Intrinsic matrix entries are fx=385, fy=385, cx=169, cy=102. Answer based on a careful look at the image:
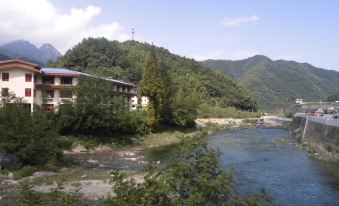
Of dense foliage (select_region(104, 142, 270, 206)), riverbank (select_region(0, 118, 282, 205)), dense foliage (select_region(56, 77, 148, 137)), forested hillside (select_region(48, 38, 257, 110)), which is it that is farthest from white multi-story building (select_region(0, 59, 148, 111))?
dense foliage (select_region(104, 142, 270, 206))

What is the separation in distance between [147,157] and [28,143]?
14.3m

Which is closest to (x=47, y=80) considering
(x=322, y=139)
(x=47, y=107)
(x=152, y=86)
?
(x=47, y=107)

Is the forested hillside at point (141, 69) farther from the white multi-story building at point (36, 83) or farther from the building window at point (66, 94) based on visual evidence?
the building window at point (66, 94)

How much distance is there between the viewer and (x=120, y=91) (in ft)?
238

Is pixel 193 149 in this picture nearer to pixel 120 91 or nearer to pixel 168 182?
pixel 168 182

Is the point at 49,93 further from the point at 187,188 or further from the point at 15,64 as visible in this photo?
the point at 187,188

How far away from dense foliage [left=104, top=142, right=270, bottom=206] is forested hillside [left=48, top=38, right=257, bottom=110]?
7970 centimetres

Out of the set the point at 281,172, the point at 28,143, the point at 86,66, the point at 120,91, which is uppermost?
the point at 86,66

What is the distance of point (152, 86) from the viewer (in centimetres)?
6059

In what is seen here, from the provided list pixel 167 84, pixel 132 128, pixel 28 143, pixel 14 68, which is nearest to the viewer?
pixel 28 143

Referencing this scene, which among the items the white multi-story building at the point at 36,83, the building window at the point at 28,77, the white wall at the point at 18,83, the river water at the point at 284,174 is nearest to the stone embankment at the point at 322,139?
the river water at the point at 284,174

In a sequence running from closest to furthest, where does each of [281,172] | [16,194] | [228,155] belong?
1. [16,194]
2. [281,172]
3. [228,155]

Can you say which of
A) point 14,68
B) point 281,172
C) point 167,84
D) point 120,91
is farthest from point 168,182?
point 120,91

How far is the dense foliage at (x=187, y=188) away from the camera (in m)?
8.38
